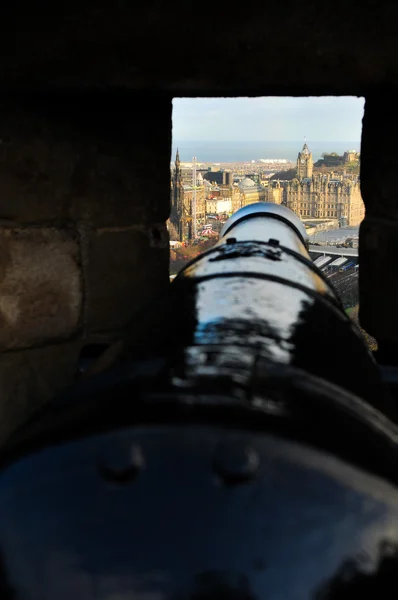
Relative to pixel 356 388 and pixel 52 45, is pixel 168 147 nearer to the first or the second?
pixel 52 45

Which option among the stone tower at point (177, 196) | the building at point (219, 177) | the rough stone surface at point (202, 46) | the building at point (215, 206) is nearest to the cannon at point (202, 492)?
the rough stone surface at point (202, 46)

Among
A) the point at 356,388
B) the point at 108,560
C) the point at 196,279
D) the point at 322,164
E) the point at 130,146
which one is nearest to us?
the point at 108,560

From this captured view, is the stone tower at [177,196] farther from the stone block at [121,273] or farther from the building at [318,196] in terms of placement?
the building at [318,196]

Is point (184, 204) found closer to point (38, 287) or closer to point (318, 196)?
point (318, 196)

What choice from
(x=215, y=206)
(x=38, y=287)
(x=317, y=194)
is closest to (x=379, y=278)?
(x=38, y=287)

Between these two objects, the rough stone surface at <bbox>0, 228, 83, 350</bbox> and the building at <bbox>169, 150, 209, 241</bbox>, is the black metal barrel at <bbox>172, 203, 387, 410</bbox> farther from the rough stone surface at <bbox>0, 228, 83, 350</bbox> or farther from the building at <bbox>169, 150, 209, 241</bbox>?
the building at <bbox>169, 150, 209, 241</bbox>

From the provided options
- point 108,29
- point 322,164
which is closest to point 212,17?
point 108,29
